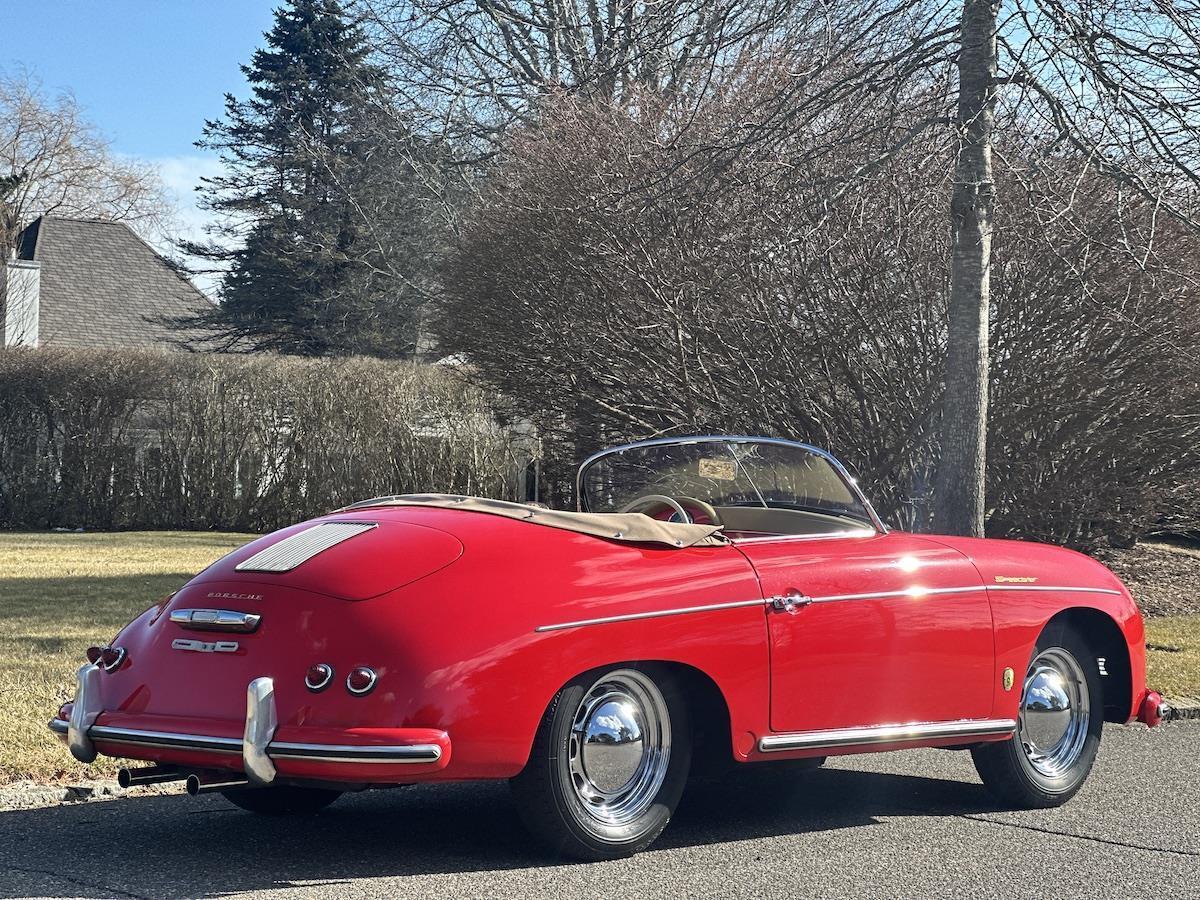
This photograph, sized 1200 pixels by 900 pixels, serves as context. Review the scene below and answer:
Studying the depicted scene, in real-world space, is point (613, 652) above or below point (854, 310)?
below

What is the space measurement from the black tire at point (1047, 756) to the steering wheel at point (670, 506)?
4.80 ft

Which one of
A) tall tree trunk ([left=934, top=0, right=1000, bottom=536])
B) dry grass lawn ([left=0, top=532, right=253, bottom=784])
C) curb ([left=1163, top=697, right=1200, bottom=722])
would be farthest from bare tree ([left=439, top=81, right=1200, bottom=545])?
dry grass lawn ([left=0, top=532, right=253, bottom=784])

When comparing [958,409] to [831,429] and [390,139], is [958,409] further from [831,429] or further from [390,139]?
[390,139]

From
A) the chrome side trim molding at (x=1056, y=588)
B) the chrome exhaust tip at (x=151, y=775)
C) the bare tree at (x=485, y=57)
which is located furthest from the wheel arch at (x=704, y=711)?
the bare tree at (x=485, y=57)

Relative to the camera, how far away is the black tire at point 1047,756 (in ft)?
20.5

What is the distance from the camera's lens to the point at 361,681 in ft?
15.2

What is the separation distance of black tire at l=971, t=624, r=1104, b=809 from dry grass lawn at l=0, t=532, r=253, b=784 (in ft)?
12.3

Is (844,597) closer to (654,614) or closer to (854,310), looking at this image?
(654,614)

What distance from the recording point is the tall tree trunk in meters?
10.2

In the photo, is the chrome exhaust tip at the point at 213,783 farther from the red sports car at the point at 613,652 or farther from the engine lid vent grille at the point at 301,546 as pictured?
the engine lid vent grille at the point at 301,546

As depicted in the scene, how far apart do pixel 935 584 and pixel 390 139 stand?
24.7 m

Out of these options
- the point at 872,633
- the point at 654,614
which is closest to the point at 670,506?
the point at 872,633

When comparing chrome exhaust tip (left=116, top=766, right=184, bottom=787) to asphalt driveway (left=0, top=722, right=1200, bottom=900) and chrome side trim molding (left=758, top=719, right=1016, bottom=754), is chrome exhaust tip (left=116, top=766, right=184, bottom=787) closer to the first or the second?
asphalt driveway (left=0, top=722, right=1200, bottom=900)

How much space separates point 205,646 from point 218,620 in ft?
0.31
